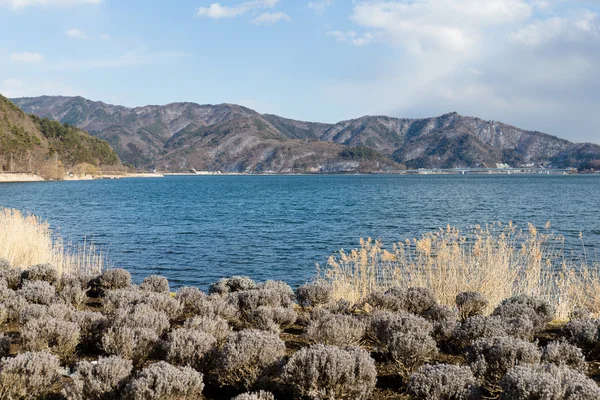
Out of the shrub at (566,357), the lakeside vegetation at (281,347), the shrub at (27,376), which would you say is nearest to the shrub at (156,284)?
the lakeside vegetation at (281,347)

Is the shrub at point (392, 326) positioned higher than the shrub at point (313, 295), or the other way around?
the shrub at point (392, 326)

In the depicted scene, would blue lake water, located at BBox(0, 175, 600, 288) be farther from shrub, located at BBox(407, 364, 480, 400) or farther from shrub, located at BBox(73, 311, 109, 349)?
shrub, located at BBox(407, 364, 480, 400)

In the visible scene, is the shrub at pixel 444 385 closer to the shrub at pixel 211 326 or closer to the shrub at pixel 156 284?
the shrub at pixel 211 326

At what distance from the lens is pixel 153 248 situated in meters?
27.2

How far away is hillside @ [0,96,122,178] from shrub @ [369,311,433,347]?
12600cm

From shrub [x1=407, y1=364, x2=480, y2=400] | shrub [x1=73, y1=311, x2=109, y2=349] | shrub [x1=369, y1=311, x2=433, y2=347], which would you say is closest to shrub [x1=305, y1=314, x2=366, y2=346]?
shrub [x1=369, y1=311, x2=433, y2=347]

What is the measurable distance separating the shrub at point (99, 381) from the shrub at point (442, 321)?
Result: 4300 millimetres

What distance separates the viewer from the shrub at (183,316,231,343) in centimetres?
662

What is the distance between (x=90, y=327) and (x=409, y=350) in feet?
14.4

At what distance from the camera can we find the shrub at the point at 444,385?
14.8 feet

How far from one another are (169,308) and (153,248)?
20.0 m

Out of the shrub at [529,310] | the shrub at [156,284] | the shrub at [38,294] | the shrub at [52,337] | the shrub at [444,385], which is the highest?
the shrub at [444,385]

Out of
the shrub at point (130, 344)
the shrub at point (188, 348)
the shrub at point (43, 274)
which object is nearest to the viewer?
the shrub at point (188, 348)

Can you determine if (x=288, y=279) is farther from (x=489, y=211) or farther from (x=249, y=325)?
(x=489, y=211)
